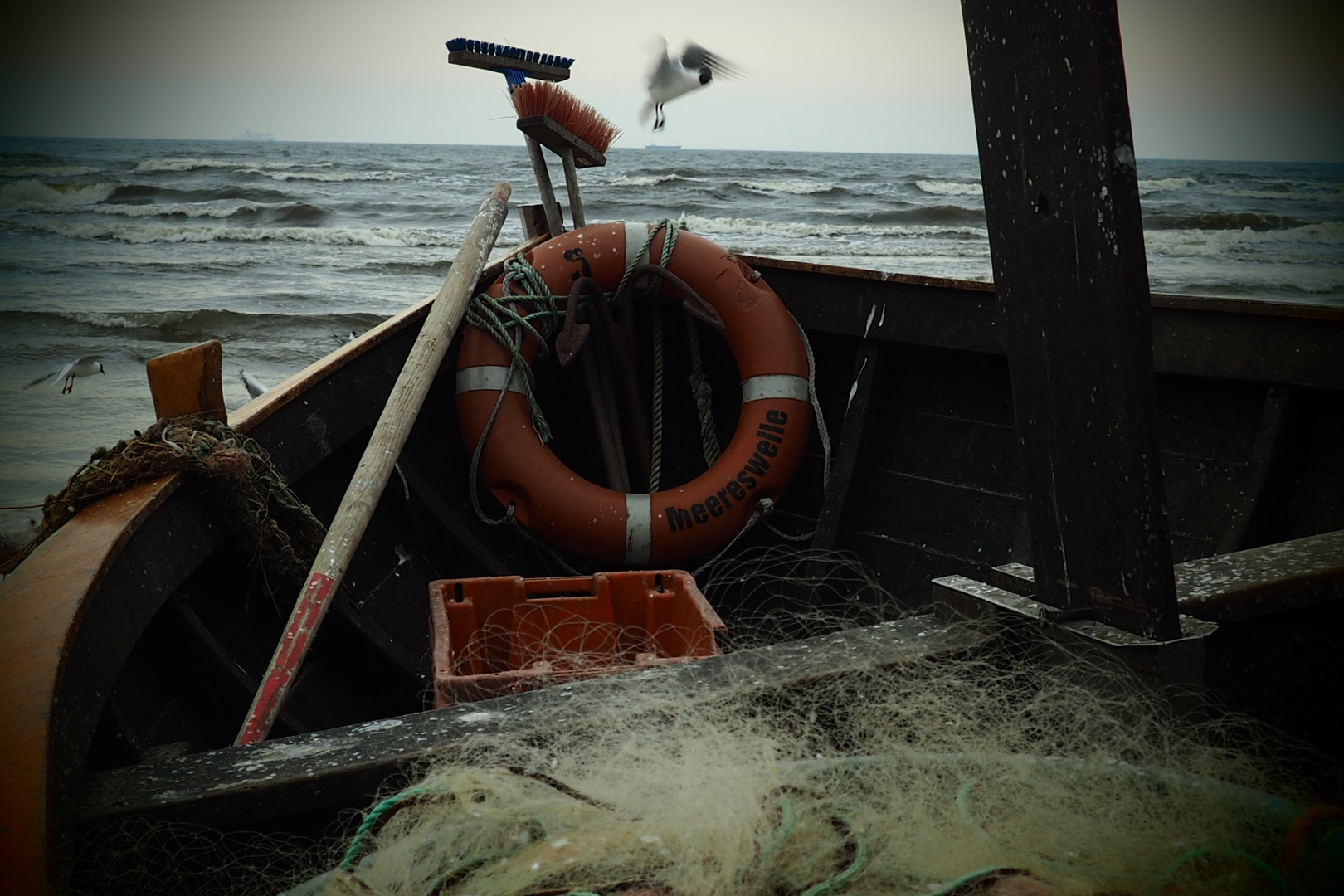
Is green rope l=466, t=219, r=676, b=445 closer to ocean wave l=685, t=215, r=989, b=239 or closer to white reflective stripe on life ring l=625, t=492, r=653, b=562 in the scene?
white reflective stripe on life ring l=625, t=492, r=653, b=562

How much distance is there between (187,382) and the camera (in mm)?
1910

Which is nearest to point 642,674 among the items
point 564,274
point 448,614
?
point 448,614

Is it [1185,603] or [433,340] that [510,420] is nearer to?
[433,340]

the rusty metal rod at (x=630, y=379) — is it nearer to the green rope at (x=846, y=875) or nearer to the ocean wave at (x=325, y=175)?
the green rope at (x=846, y=875)

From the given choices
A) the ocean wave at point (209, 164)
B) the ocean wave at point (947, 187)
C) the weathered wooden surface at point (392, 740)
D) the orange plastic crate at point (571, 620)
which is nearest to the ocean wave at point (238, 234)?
the ocean wave at point (209, 164)

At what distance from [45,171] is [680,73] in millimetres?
23832

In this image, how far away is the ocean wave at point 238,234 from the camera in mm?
16094

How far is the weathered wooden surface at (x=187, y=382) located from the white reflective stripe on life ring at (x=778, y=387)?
1.44m

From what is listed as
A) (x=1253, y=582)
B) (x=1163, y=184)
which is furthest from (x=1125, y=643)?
(x=1163, y=184)

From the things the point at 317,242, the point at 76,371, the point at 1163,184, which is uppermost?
the point at 317,242

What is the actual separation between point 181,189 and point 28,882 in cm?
2203

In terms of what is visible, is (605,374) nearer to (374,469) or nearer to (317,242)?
(374,469)

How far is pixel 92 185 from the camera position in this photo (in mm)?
20344

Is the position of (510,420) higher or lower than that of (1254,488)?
higher
